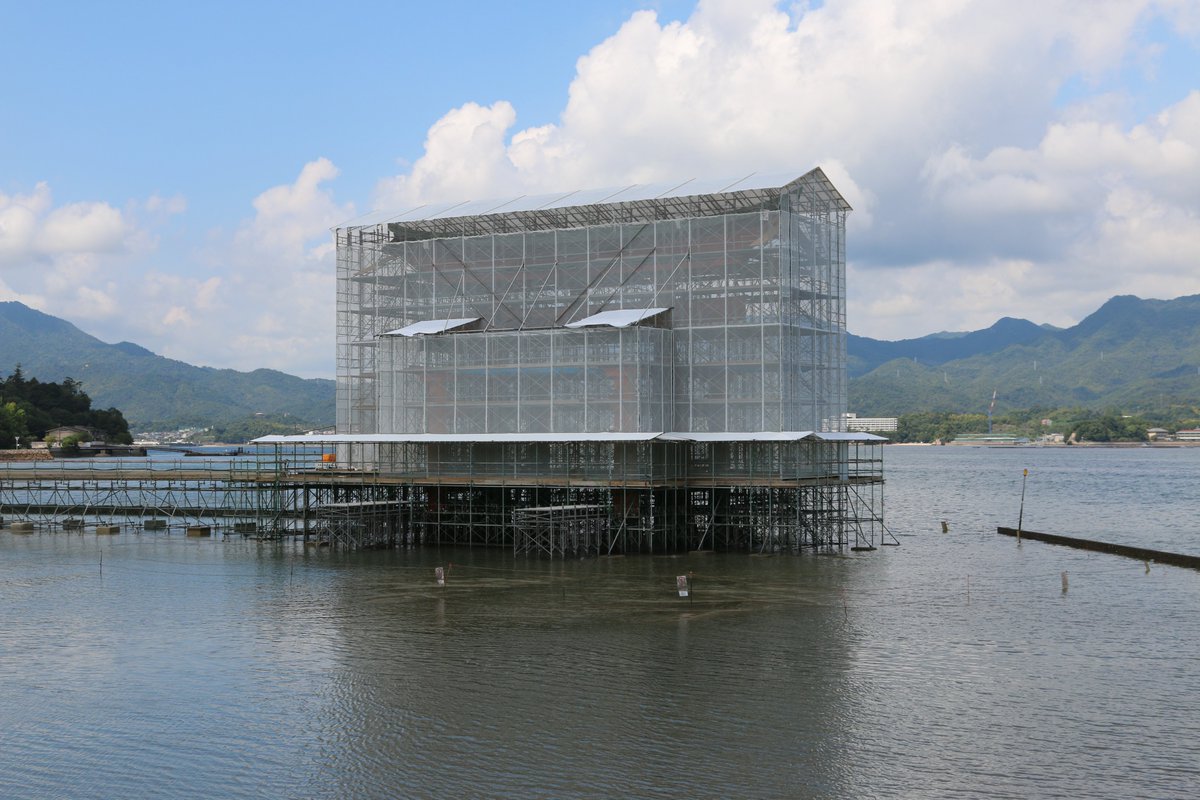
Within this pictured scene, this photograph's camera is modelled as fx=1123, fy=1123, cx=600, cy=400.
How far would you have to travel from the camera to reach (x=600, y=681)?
34.3m

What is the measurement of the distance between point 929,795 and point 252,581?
40602 mm

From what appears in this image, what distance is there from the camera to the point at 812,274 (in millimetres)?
68188

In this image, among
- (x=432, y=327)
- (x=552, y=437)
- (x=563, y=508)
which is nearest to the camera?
(x=563, y=508)

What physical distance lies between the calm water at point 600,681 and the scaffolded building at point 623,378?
6.61 metres

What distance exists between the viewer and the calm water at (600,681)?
85.9ft

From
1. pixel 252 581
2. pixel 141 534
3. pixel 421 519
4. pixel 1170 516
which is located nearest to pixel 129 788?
pixel 252 581

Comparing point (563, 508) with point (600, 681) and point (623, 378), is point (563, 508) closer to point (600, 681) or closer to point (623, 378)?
point (623, 378)

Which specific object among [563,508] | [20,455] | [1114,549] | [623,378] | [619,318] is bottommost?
[1114,549]

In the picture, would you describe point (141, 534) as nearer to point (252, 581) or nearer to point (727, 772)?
point (252, 581)

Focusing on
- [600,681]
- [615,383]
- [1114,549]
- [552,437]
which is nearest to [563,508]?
[552,437]

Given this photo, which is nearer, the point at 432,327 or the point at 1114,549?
the point at 1114,549

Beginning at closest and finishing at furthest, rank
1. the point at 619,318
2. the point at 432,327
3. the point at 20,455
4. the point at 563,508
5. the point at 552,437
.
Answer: the point at 563,508 < the point at 552,437 < the point at 619,318 < the point at 432,327 < the point at 20,455

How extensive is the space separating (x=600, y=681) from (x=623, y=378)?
31153 millimetres

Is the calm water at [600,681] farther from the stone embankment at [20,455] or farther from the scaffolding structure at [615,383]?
the stone embankment at [20,455]
